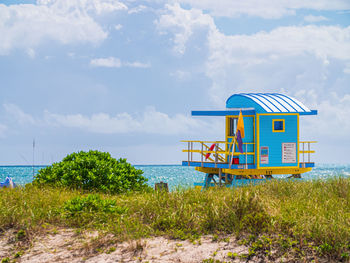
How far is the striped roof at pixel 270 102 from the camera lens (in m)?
19.8

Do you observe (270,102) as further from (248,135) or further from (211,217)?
(211,217)

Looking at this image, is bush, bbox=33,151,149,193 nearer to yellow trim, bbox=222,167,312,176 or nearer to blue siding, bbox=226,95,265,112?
yellow trim, bbox=222,167,312,176

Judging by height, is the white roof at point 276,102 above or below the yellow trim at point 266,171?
above

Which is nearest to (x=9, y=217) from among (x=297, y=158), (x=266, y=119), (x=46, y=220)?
(x=46, y=220)

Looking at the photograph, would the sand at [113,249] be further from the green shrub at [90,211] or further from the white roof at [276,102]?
the white roof at [276,102]

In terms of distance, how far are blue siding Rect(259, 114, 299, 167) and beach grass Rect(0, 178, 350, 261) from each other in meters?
8.42

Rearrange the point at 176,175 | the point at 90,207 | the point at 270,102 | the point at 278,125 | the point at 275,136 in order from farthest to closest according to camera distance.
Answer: the point at 176,175 < the point at 270,102 < the point at 278,125 < the point at 275,136 < the point at 90,207

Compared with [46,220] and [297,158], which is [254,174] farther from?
[46,220]

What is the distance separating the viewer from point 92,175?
14820mm

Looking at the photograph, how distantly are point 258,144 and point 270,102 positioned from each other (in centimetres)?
221

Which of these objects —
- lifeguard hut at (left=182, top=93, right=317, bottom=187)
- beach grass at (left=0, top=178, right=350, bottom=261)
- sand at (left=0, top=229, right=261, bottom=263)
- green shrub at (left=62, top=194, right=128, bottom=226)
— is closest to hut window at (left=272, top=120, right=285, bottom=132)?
lifeguard hut at (left=182, top=93, right=317, bottom=187)

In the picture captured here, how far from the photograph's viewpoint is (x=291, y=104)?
2077 cm

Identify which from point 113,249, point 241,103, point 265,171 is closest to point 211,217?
→ point 113,249

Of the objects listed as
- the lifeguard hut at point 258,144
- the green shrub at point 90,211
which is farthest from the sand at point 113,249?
the lifeguard hut at point 258,144
